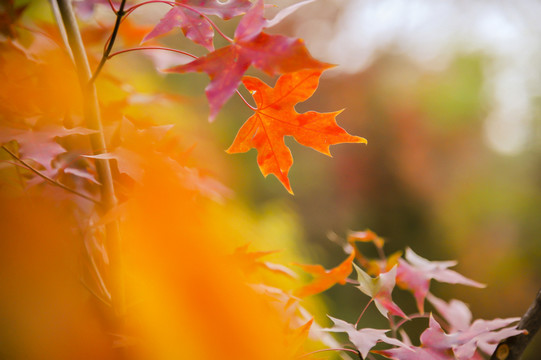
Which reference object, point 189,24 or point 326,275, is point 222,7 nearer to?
point 189,24

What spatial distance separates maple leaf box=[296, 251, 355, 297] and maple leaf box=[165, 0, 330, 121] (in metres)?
0.28

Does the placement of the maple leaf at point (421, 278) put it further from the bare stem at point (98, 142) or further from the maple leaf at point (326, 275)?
the bare stem at point (98, 142)

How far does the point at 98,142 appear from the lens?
426mm

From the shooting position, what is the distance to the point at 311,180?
4.06 metres

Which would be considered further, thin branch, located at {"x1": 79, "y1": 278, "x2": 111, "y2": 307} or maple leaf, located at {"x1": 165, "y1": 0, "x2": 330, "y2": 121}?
thin branch, located at {"x1": 79, "y1": 278, "x2": 111, "y2": 307}

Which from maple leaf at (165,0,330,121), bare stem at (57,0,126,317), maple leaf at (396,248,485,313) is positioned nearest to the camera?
maple leaf at (165,0,330,121)

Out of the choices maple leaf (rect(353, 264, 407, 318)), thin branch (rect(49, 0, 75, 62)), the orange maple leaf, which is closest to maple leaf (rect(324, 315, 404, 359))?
maple leaf (rect(353, 264, 407, 318))

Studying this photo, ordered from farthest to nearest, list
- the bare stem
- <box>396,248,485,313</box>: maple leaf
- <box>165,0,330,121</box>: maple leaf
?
1. <box>396,248,485,313</box>: maple leaf
2. the bare stem
3. <box>165,0,330,121</box>: maple leaf

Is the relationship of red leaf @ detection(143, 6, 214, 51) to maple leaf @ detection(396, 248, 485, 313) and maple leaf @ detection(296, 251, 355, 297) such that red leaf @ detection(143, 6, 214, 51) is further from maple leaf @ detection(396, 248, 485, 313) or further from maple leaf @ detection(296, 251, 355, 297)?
maple leaf @ detection(396, 248, 485, 313)

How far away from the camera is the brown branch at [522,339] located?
41 cm

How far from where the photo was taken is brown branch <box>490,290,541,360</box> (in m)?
0.41

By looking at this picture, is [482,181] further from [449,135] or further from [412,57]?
[412,57]

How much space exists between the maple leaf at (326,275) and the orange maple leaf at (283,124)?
15 cm

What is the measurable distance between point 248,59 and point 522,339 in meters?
0.42
